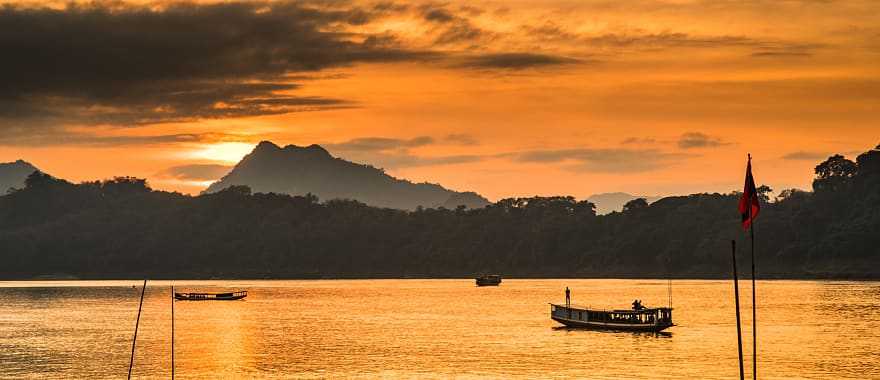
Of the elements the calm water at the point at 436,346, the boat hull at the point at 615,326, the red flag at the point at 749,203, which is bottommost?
the calm water at the point at 436,346

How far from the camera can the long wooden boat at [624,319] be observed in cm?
13425

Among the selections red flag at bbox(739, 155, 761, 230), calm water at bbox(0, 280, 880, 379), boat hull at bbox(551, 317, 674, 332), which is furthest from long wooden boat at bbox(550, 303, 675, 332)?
red flag at bbox(739, 155, 761, 230)

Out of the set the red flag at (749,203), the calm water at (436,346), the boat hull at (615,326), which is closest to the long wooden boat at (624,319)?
the boat hull at (615,326)

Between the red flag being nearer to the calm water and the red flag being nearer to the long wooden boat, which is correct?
the calm water

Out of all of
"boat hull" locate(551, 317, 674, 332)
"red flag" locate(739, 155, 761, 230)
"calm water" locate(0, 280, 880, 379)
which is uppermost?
"red flag" locate(739, 155, 761, 230)

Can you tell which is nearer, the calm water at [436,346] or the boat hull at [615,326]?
the calm water at [436,346]

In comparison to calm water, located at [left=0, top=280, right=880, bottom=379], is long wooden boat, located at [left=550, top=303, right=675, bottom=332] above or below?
above

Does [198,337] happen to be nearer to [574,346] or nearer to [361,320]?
[361,320]

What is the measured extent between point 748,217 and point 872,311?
403ft

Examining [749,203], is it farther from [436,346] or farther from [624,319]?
[624,319]

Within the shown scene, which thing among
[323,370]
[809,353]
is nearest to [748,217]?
[323,370]

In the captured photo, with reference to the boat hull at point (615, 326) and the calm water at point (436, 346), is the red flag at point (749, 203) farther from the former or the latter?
the boat hull at point (615, 326)

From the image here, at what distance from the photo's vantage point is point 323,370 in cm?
10462

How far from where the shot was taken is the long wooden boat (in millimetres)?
134250
